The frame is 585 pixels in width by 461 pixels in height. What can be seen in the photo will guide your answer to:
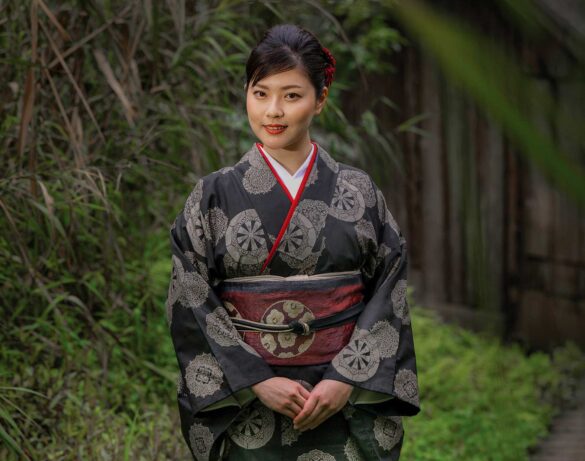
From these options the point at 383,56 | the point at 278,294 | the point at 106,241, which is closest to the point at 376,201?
the point at 278,294

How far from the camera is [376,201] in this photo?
2203 mm

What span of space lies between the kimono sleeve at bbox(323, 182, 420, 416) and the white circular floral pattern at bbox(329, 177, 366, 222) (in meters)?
0.03

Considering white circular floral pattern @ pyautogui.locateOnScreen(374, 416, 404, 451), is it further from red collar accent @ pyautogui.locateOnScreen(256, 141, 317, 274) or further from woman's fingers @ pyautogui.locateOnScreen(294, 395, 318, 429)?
red collar accent @ pyautogui.locateOnScreen(256, 141, 317, 274)

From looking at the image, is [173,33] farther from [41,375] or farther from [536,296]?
[536,296]

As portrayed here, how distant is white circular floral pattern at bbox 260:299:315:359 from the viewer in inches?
81.7

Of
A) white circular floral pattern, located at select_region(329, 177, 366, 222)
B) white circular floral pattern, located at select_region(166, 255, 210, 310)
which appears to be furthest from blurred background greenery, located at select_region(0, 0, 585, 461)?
white circular floral pattern, located at select_region(166, 255, 210, 310)

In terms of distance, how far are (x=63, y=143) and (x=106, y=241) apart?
1.96ft

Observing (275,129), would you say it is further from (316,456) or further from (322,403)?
(316,456)

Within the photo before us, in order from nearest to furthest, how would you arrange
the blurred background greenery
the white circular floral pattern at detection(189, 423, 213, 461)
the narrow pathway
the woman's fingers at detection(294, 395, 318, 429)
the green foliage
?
the woman's fingers at detection(294, 395, 318, 429), the white circular floral pattern at detection(189, 423, 213, 461), the blurred background greenery, the green foliage, the narrow pathway

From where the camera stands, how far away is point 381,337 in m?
2.12

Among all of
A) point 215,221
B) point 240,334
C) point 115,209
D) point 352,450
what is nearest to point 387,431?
point 352,450

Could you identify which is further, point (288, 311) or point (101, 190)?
point (101, 190)

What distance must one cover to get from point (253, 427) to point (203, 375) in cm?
18

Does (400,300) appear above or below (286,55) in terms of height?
below
